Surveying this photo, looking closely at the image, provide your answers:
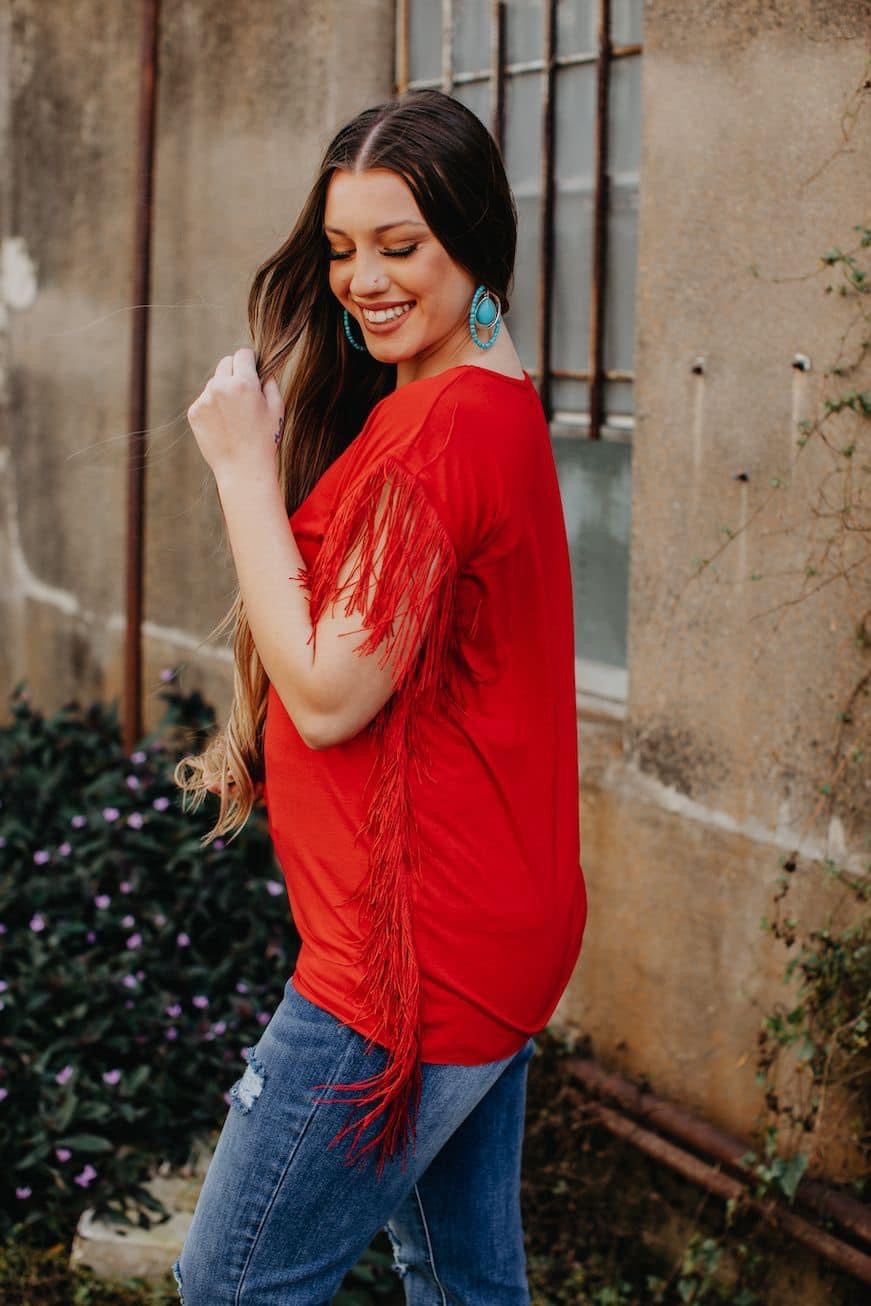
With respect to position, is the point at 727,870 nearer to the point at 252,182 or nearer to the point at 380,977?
the point at 380,977

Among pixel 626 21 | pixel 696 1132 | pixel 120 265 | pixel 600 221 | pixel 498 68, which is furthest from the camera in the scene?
pixel 120 265

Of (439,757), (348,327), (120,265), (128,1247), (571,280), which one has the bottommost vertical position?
(128,1247)

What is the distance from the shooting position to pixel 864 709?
A: 248 cm

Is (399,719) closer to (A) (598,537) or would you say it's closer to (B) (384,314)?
(B) (384,314)

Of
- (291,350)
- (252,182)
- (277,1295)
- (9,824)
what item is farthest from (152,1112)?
(252,182)

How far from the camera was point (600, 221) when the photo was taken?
3205 mm

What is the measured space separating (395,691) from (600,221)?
1.94 meters

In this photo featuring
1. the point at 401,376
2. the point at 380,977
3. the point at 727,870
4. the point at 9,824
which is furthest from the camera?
the point at 9,824

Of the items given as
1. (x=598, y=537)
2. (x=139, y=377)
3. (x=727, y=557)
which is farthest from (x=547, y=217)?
(x=139, y=377)

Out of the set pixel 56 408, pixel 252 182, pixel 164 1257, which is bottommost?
pixel 164 1257

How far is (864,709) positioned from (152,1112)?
1.78m

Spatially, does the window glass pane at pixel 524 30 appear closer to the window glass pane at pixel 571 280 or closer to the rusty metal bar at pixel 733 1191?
the window glass pane at pixel 571 280

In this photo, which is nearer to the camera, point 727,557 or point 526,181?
point 727,557

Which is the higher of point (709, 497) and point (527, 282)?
point (527, 282)
